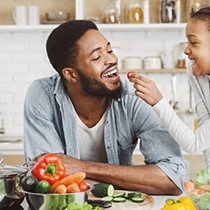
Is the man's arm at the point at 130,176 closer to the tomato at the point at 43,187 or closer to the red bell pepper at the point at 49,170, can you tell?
the red bell pepper at the point at 49,170

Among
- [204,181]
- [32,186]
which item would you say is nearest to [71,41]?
[32,186]

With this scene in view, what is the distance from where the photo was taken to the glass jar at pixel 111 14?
4586mm

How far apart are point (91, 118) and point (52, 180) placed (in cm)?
76

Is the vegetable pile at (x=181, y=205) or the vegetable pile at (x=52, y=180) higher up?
the vegetable pile at (x=52, y=180)

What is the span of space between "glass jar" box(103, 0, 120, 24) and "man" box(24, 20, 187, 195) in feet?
6.24

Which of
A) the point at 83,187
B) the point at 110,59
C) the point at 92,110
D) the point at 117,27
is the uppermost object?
the point at 117,27

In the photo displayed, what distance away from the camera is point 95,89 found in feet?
8.50

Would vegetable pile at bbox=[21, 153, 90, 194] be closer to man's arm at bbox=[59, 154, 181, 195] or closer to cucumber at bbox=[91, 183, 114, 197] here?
cucumber at bbox=[91, 183, 114, 197]

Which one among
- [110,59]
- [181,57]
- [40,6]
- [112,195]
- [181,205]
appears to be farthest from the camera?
[40,6]

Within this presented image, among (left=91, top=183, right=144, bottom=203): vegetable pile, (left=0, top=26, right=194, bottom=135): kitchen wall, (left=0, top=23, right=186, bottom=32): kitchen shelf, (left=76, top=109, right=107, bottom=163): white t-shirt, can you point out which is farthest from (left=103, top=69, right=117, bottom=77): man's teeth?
(left=0, top=26, right=194, bottom=135): kitchen wall

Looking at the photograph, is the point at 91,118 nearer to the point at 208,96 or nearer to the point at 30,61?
the point at 208,96

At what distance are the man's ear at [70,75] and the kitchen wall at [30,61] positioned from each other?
2152 millimetres

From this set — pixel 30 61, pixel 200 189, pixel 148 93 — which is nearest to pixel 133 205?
pixel 200 189

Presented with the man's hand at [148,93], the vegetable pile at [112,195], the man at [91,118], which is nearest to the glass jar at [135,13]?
the man at [91,118]
